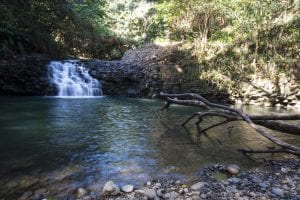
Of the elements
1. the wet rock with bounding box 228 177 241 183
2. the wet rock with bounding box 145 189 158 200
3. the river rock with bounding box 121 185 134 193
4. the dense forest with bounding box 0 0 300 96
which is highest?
the dense forest with bounding box 0 0 300 96

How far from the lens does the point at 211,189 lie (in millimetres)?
4133

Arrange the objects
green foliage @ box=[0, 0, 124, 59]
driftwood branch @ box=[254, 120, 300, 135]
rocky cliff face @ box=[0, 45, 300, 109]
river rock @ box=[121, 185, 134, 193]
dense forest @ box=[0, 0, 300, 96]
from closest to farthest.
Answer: river rock @ box=[121, 185, 134, 193] → driftwood branch @ box=[254, 120, 300, 135] → rocky cliff face @ box=[0, 45, 300, 109] → green foliage @ box=[0, 0, 124, 59] → dense forest @ box=[0, 0, 300, 96]

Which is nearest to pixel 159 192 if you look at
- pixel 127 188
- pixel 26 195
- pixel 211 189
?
pixel 127 188

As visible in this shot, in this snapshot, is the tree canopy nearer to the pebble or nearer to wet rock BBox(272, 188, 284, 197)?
the pebble

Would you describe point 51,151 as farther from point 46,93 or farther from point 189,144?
point 46,93

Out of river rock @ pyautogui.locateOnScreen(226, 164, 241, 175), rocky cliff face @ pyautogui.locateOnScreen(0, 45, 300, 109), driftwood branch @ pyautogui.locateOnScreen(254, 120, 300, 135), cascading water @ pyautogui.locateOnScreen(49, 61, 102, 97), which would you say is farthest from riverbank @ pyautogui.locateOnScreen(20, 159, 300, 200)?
cascading water @ pyautogui.locateOnScreen(49, 61, 102, 97)

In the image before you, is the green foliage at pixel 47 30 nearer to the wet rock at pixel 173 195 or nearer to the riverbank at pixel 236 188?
the riverbank at pixel 236 188

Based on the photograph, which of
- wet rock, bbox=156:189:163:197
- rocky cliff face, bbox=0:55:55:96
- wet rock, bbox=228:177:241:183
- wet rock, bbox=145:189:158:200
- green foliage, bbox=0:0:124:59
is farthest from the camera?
green foliage, bbox=0:0:124:59

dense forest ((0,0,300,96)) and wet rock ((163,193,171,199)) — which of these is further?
dense forest ((0,0,300,96))

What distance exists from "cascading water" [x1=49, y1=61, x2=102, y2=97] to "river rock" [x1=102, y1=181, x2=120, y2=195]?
12.5 meters

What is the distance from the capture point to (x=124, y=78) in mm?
17750

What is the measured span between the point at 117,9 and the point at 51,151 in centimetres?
3310

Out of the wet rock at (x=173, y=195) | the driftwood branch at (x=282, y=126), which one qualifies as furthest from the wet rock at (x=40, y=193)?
the driftwood branch at (x=282, y=126)

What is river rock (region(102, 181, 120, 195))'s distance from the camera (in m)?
4.06
